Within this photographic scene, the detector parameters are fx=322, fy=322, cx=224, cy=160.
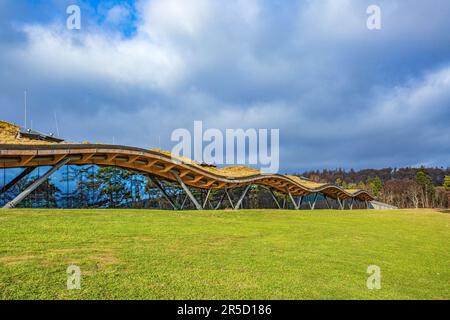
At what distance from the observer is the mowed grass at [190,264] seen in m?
6.42

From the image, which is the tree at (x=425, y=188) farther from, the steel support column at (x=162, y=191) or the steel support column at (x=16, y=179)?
the steel support column at (x=16, y=179)

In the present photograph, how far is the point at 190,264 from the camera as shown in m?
Answer: 8.42

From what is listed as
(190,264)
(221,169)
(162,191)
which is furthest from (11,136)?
(221,169)

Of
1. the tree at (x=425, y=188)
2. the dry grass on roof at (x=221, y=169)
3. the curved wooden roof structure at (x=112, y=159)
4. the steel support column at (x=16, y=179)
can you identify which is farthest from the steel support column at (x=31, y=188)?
the tree at (x=425, y=188)

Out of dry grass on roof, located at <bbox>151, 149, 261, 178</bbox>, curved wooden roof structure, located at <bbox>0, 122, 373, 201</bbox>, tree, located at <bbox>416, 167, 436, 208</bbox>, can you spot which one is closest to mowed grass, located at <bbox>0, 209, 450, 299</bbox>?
curved wooden roof structure, located at <bbox>0, 122, 373, 201</bbox>

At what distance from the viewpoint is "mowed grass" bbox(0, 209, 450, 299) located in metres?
6.42

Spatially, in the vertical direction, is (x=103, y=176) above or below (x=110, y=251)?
above

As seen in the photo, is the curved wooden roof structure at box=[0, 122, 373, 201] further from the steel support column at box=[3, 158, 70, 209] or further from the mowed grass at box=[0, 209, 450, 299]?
the mowed grass at box=[0, 209, 450, 299]

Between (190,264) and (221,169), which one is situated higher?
(221,169)

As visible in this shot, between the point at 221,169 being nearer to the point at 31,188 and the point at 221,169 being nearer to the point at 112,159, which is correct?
the point at 112,159
